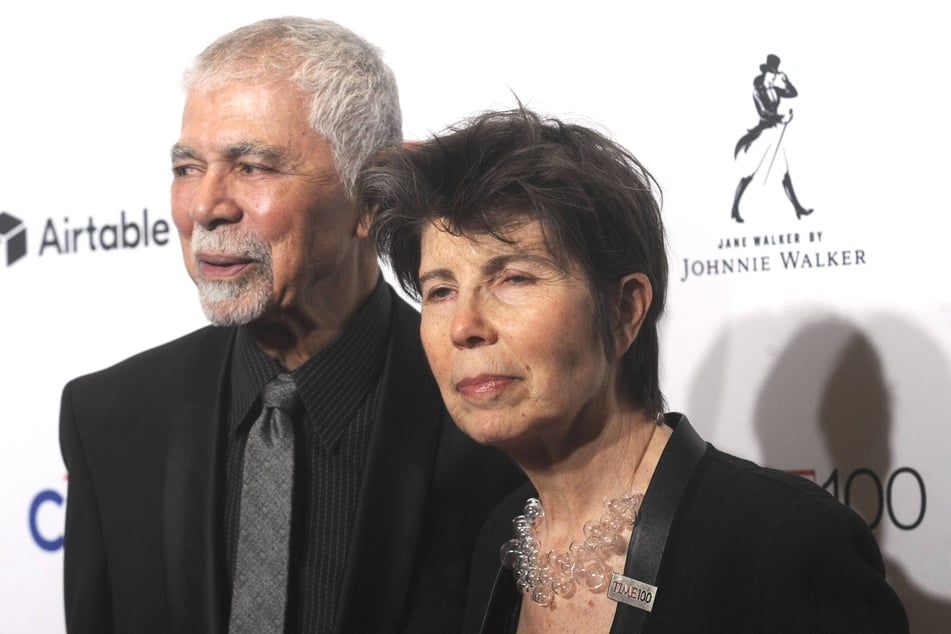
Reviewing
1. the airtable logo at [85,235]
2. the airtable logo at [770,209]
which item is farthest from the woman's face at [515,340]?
the airtable logo at [85,235]

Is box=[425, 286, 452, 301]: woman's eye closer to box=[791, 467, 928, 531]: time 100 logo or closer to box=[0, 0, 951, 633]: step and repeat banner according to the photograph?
box=[0, 0, 951, 633]: step and repeat banner

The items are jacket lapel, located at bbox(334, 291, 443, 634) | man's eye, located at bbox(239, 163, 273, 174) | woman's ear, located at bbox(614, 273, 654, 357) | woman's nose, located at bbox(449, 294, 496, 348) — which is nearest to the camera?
woman's nose, located at bbox(449, 294, 496, 348)

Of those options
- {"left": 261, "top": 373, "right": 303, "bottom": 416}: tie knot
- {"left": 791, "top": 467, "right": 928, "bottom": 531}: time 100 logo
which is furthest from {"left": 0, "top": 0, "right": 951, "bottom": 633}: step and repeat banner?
{"left": 261, "top": 373, "right": 303, "bottom": 416}: tie knot

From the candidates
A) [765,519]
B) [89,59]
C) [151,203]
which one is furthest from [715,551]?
[89,59]

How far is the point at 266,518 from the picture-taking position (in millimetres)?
1732

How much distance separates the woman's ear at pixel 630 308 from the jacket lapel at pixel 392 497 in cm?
41

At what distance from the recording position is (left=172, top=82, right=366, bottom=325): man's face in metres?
1.76

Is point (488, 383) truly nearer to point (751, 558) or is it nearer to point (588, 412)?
point (588, 412)

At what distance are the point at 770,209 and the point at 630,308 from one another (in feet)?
2.57

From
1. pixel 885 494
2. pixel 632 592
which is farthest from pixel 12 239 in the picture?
pixel 885 494

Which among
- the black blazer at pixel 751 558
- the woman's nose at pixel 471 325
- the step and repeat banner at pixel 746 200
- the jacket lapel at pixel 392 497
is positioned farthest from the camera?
the step and repeat banner at pixel 746 200

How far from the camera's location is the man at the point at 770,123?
2172mm

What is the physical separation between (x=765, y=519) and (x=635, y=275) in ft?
1.18

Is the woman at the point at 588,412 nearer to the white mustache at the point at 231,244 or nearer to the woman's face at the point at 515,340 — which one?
the woman's face at the point at 515,340
